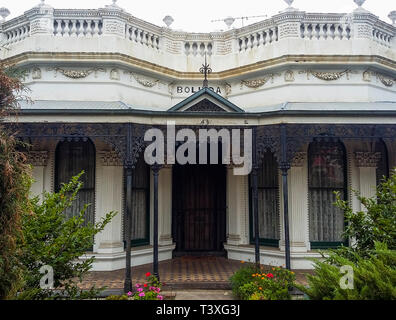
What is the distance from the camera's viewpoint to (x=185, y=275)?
8.88m

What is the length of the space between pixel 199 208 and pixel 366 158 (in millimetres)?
5004

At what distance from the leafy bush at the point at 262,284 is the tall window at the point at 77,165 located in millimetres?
4758

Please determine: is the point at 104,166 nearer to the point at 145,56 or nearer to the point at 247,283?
the point at 145,56

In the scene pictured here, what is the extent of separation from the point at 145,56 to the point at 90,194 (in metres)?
4.31

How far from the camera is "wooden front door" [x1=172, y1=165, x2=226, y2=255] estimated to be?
11.4m

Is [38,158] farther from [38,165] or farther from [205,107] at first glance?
[205,107]

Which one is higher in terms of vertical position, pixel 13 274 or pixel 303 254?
pixel 13 274

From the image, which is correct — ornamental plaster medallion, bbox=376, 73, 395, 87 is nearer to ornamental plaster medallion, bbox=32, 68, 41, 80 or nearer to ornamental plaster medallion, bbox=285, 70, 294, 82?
ornamental plaster medallion, bbox=285, 70, 294, 82

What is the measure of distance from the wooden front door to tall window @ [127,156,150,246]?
100 cm

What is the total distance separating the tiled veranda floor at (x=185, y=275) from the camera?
8070 mm

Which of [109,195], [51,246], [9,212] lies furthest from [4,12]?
[9,212]

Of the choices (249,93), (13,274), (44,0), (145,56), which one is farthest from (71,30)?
(13,274)

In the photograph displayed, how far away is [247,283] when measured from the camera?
7.07 metres

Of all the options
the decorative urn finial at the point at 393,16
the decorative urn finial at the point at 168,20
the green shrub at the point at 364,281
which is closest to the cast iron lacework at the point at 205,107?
the decorative urn finial at the point at 168,20
